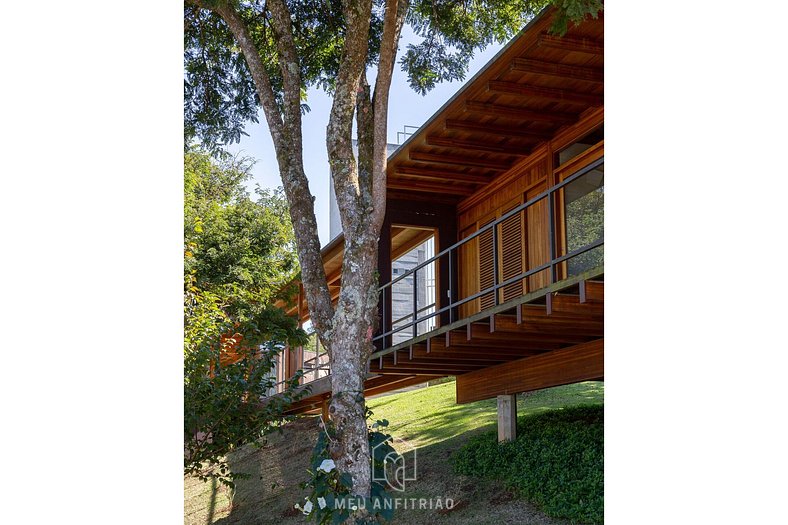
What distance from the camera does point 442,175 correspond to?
11.9 metres

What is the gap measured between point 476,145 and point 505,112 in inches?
39.1

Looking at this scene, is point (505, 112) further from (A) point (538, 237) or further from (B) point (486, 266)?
(B) point (486, 266)

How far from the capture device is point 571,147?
33.8 ft

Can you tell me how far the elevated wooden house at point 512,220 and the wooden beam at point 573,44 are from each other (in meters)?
0.01

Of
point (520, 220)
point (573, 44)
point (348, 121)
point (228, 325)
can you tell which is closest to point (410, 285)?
point (520, 220)

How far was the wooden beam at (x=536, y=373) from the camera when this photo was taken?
9.23 meters

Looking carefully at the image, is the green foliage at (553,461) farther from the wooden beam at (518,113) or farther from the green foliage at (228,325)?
the wooden beam at (518,113)

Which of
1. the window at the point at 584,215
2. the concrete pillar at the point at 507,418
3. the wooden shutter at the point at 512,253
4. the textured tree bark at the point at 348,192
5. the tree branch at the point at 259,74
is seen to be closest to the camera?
the textured tree bark at the point at 348,192

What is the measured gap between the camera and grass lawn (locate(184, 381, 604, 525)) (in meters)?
9.29

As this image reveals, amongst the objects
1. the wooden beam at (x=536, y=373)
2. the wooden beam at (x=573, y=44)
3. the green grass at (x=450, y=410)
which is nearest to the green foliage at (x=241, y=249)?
the green grass at (x=450, y=410)
